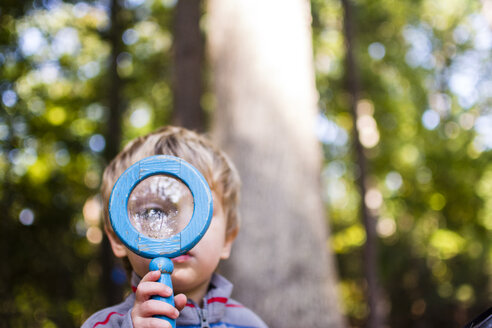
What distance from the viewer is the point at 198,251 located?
1.41m

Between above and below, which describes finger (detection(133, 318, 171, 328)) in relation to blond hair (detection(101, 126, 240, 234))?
below

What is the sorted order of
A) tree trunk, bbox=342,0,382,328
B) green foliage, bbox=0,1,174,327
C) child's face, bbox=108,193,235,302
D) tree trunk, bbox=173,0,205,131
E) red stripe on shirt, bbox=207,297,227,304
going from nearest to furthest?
child's face, bbox=108,193,235,302 < red stripe on shirt, bbox=207,297,227,304 < green foliage, bbox=0,1,174,327 < tree trunk, bbox=173,0,205,131 < tree trunk, bbox=342,0,382,328

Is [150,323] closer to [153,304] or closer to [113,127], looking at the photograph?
[153,304]

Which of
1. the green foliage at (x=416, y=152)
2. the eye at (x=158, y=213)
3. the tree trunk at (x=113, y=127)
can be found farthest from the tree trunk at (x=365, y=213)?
the eye at (x=158, y=213)

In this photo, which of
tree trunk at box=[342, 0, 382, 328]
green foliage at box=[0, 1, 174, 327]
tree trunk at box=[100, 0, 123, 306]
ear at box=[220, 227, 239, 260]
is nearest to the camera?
ear at box=[220, 227, 239, 260]

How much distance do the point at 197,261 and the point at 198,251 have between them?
3 centimetres

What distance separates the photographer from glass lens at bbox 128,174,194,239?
1194 mm

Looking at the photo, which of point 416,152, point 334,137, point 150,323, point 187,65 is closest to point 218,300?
point 150,323

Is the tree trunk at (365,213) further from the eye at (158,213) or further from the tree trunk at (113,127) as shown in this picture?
the eye at (158,213)

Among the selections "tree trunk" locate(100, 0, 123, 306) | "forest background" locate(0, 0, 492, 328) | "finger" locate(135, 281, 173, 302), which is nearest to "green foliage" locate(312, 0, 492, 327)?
Result: "forest background" locate(0, 0, 492, 328)

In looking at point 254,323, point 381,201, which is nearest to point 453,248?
point 381,201

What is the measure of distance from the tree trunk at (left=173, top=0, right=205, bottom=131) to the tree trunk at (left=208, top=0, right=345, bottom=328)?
3093 mm

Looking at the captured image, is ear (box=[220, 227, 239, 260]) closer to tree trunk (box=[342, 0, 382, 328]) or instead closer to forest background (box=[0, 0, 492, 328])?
forest background (box=[0, 0, 492, 328])

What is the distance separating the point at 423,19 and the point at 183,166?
599 inches
